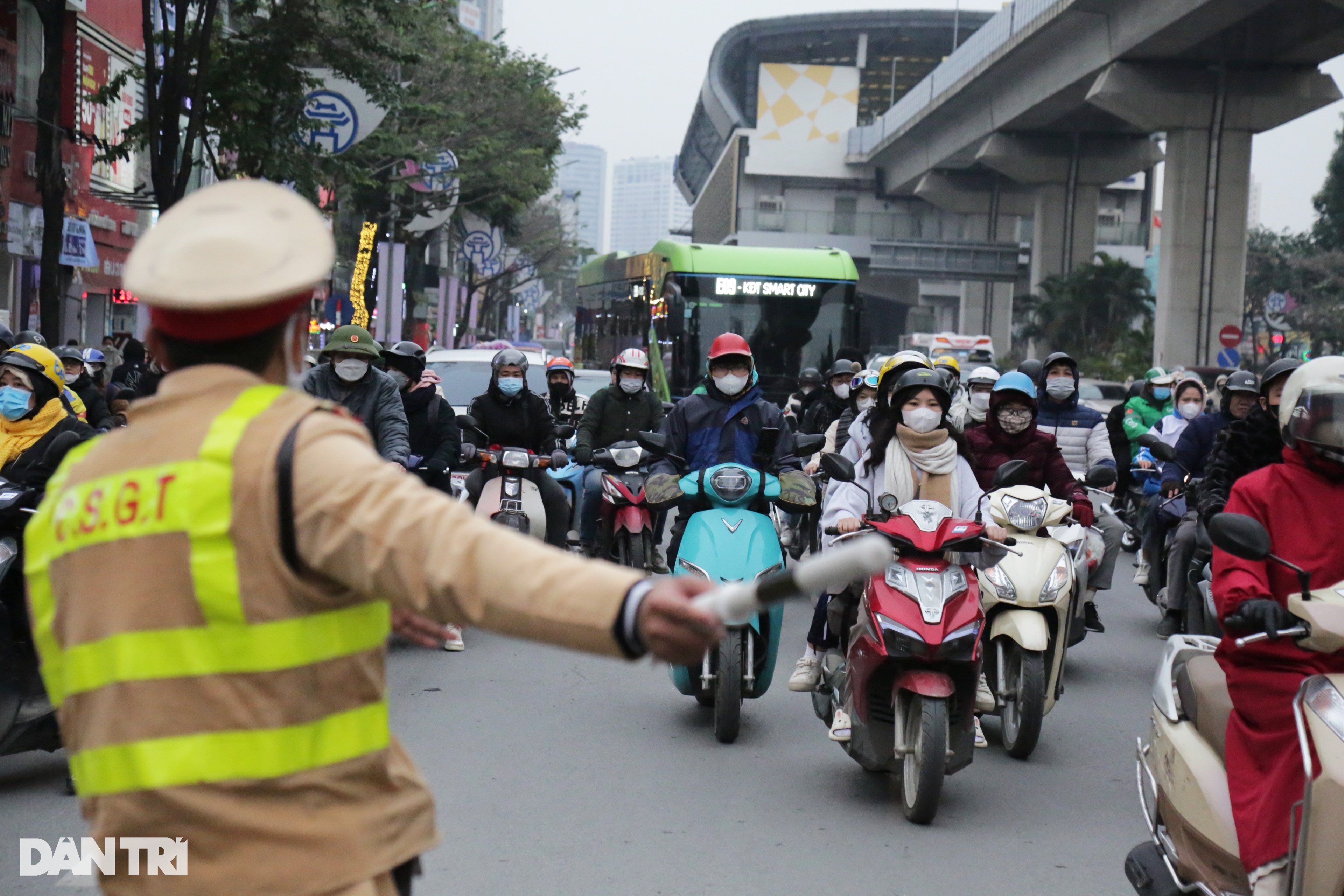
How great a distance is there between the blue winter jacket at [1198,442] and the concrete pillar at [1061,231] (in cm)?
4482

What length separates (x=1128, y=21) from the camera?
34.1 meters

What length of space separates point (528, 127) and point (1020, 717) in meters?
33.7

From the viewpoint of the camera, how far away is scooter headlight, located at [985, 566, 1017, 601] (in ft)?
22.7

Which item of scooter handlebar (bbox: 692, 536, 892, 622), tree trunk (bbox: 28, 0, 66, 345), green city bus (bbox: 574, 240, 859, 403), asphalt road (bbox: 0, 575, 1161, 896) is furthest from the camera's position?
green city bus (bbox: 574, 240, 859, 403)

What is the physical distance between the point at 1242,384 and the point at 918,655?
446 cm

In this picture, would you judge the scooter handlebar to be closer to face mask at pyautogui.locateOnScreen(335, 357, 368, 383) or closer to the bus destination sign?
face mask at pyautogui.locateOnScreen(335, 357, 368, 383)

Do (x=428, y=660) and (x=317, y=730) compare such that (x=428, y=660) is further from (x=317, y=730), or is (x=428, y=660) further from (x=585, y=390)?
(x=585, y=390)

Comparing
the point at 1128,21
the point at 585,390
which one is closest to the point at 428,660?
the point at 585,390

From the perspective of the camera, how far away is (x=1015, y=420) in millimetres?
7875

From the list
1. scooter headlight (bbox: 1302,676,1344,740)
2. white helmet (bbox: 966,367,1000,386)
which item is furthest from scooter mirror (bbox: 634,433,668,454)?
white helmet (bbox: 966,367,1000,386)

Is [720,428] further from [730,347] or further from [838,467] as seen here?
[838,467]

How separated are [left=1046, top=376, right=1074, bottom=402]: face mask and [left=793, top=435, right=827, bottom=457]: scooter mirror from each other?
337 cm

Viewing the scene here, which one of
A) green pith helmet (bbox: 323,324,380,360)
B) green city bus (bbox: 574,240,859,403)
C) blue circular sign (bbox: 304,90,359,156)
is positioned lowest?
green pith helmet (bbox: 323,324,380,360)

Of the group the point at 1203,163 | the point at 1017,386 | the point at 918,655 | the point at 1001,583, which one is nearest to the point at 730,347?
the point at 1017,386
